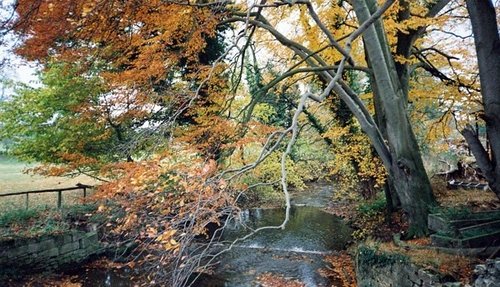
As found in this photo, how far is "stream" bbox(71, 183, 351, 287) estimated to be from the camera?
28.2 feet

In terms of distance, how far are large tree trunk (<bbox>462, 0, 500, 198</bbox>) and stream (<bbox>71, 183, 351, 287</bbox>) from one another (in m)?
4.05

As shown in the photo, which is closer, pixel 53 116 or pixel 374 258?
pixel 374 258

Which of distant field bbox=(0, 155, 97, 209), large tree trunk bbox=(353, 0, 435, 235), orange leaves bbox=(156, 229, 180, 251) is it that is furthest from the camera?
distant field bbox=(0, 155, 97, 209)

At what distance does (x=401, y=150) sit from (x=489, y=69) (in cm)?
235

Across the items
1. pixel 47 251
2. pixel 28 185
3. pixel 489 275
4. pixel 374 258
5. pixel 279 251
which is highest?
pixel 28 185

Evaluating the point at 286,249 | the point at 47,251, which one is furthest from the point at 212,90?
the point at 47,251

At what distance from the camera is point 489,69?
171 inches

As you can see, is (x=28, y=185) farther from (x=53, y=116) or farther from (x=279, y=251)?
(x=279, y=251)

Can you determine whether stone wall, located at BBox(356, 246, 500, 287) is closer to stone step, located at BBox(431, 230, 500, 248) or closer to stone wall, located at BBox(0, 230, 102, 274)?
stone step, located at BBox(431, 230, 500, 248)

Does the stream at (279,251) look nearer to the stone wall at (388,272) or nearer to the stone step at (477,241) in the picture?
the stone wall at (388,272)

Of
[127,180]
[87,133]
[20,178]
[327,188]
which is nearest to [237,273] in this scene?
[127,180]

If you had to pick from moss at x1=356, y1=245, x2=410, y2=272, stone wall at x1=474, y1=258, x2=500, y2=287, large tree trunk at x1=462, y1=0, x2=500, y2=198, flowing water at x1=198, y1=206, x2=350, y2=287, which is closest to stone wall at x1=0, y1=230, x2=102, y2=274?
flowing water at x1=198, y1=206, x2=350, y2=287

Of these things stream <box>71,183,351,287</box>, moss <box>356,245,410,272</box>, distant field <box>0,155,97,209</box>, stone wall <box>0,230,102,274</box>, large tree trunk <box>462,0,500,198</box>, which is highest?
large tree trunk <box>462,0,500,198</box>

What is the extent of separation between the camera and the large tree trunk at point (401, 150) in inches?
249
